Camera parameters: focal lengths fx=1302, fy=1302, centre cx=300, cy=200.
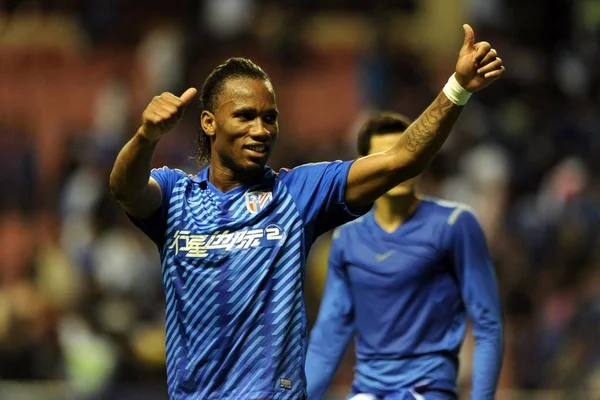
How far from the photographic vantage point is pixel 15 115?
52.3 ft

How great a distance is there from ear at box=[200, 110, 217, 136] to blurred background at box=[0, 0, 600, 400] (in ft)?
18.8

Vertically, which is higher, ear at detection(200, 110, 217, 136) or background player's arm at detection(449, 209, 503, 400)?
ear at detection(200, 110, 217, 136)

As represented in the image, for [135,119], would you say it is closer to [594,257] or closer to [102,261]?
[102,261]

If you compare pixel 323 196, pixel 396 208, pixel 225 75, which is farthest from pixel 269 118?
pixel 396 208

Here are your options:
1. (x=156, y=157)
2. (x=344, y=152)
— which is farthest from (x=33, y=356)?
(x=344, y=152)

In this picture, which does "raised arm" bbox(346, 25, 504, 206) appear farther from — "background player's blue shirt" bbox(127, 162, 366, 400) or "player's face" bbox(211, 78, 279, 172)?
"player's face" bbox(211, 78, 279, 172)

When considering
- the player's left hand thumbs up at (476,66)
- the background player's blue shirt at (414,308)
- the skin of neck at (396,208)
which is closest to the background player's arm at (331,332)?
the background player's blue shirt at (414,308)

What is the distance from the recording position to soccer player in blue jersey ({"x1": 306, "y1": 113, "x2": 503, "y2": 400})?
6602mm

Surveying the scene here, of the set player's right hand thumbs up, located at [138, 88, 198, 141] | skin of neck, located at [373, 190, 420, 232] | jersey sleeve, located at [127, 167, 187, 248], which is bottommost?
skin of neck, located at [373, 190, 420, 232]

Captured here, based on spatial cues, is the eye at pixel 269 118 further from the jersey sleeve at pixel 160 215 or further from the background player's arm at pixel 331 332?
the background player's arm at pixel 331 332

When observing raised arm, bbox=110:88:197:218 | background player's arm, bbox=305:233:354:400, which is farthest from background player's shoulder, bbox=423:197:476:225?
raised arm, bbox=110:88:197:218

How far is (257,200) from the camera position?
545 cm

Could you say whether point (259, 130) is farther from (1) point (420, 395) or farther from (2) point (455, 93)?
(1) point (420, 395)

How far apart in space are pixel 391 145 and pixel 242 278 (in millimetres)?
1881
